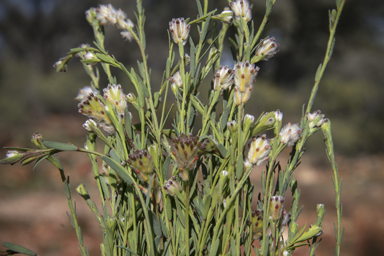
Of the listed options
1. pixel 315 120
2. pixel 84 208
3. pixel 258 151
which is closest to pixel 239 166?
pixel 258 151

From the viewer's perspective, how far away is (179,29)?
40cm

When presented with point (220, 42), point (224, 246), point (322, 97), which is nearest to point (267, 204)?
point (224, 246)

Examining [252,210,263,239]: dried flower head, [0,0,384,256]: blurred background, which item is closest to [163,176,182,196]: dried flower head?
[252,210,263,239]: dried flower head

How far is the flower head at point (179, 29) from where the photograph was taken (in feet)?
1.30

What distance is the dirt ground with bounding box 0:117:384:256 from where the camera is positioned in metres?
1.91

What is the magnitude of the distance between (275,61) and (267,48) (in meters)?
6.75

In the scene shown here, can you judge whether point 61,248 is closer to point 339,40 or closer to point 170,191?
point 170,191

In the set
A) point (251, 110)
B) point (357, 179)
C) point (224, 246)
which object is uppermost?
point (251, 110)

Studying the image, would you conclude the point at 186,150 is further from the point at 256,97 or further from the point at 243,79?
the point at 256,97

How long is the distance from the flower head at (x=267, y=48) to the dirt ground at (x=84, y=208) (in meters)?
1.25

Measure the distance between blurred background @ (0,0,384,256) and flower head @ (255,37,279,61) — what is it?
156cm

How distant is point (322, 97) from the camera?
5398mm

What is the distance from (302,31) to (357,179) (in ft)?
11.0

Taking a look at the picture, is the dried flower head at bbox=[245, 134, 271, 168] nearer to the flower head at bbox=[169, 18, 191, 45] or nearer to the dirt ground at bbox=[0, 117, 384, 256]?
the flower head at bbox=[169, 18, 191, 45]
